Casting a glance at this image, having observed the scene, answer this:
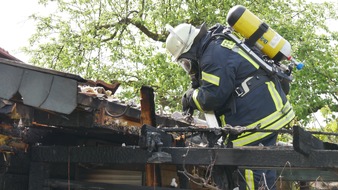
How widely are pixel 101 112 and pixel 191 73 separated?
1.09m

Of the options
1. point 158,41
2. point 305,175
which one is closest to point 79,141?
point 305,175

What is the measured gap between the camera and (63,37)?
18.4 meters

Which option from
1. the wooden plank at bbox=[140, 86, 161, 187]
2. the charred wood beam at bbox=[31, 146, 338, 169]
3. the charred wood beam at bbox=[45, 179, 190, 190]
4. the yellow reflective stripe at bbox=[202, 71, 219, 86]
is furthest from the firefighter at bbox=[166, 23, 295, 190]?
the charred wood beam at bbox=[45, 179, 190, 190]

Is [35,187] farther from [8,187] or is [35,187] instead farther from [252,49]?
[252,49]

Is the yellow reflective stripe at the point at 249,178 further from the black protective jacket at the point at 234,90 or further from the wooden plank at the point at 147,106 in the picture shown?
Result: the wooden plank at the point at 147,106

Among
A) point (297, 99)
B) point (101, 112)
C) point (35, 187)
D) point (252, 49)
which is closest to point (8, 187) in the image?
point (35, 187)

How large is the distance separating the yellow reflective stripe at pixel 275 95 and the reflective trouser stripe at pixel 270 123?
46mm

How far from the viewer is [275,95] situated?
168 inches

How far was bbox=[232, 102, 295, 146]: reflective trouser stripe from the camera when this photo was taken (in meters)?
4.09

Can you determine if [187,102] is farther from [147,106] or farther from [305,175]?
[305,175]

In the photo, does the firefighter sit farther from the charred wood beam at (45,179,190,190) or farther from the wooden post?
the charred wood beam at (45,179,190,190)

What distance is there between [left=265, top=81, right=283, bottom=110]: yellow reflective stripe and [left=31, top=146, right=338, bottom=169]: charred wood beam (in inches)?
37.3

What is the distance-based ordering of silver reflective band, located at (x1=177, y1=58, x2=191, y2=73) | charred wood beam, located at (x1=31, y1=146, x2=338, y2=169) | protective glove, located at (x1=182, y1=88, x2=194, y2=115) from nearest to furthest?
1. charred wood beam, located at (x1=31, y1=146, x2=338, y2=169)
2. protective glove, located at (x1=182, y1=88, x2=194, y2=115)
3. silver reflective band, located at (x1=177, y1=58, x2=191, y2=73)

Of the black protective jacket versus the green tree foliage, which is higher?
the green tree foliage
